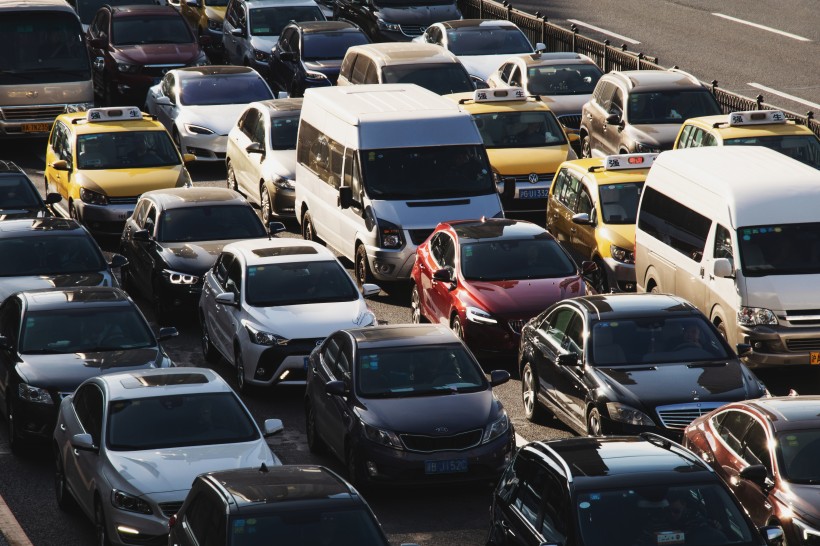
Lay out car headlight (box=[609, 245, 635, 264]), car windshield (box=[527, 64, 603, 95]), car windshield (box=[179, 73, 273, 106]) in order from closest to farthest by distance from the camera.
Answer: car headlight (box=[609, 245, 635, 264]), car windshield (box=[179, 73, 273, 106]), car windshield (box=[527, 64, 603, 95])

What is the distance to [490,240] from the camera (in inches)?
838

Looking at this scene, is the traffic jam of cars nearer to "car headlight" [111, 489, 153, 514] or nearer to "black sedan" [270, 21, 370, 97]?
"car headlight" [111, 489, 153, 514]

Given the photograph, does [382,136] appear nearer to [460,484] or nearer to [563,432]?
[563,432]

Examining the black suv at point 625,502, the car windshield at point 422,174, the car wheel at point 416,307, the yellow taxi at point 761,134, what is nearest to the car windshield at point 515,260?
the car wheel at point 416,307

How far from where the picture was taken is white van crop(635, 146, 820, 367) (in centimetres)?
1897

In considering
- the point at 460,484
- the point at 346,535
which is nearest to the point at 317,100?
the point at 460,484

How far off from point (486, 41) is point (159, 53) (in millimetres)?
7038

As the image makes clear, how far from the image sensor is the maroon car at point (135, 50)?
3506 centimetres

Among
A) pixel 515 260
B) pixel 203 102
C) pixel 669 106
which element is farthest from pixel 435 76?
pixel 515 260

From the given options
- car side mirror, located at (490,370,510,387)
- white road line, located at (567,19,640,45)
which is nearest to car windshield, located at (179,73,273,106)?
white road line, located at (567,19,640,45)

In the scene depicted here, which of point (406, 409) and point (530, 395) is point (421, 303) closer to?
point (530, 395)

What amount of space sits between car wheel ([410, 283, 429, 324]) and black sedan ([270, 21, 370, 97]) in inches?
498

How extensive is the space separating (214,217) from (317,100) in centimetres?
317

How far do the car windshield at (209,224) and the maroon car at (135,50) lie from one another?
11987 millimetres
